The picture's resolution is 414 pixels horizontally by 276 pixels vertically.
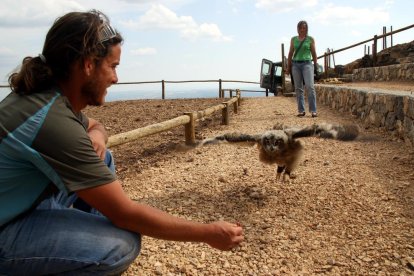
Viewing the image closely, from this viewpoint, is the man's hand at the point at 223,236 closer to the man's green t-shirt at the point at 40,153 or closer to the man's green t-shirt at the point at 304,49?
the man's green t-shirt at the point at 40,153

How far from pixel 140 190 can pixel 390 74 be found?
36.0 ft

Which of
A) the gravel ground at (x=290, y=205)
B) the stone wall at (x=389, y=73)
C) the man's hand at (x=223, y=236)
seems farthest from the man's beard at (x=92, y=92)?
the stone wall at (x=389, y=73)

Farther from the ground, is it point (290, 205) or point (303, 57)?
point (303, 57)

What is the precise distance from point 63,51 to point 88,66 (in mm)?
128

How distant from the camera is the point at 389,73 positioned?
12.9 m

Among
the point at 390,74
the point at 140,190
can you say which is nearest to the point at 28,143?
the point at 140,190

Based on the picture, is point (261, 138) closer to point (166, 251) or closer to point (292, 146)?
point (292, 146)

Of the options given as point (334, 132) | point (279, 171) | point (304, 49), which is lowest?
point (279, 171)

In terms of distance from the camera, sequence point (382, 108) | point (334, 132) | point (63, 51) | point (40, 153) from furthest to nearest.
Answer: point (382, 108) < point (334, 132) < point (63, 51) < point (40, 153)

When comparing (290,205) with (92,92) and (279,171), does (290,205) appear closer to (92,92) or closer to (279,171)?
(279,171)

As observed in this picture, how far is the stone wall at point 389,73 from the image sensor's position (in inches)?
456

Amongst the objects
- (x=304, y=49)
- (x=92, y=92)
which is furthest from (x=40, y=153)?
(x=304, y=49)

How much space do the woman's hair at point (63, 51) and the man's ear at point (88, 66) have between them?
2 centimetres

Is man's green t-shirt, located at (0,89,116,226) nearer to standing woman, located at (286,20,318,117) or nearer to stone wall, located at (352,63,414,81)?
standing woman, located at (286,20,318,117)
